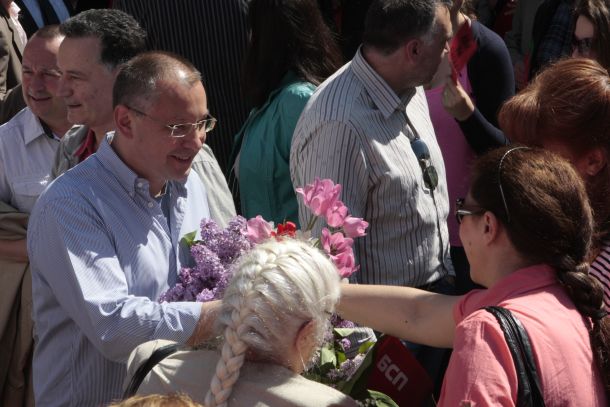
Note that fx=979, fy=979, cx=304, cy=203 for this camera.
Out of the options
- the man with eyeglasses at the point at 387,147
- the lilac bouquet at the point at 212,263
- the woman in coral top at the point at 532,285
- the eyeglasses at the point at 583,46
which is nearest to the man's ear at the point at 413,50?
the man with eyeglasses at the point at 387,147

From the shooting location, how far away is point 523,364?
2.19m

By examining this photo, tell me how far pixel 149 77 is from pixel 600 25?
8.26 feet

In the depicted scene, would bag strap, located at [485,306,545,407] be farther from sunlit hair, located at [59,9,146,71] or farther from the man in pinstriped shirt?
sunlit hair, located at [59,9,146,71]

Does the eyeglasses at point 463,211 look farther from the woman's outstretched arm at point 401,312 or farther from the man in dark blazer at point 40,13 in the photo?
the man in dark blazer at point 40,13

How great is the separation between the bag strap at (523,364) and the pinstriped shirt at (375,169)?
159 centimetres

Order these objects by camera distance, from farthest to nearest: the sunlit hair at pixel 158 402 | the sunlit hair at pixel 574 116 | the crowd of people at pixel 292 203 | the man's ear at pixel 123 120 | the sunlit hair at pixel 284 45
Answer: the sunlit hair at pixel 284 45 → the man's ear at pixel 123 120 → the sunlit hair at pixel 574 116 → the crowd of people at pixel 292 203 → the sunlit hair at pixel 158 402

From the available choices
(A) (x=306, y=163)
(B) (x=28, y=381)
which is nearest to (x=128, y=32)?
(A) (x=306, y=163)

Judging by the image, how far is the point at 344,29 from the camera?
650 cm

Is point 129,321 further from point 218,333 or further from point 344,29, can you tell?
point 344,29

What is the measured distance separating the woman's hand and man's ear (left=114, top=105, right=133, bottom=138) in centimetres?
189

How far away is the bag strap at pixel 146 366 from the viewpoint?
7.95ft

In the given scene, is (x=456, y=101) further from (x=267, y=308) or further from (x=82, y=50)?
(x=267, y=308)

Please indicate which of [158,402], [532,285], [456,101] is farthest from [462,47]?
[158,402]

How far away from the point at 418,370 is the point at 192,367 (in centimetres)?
66
